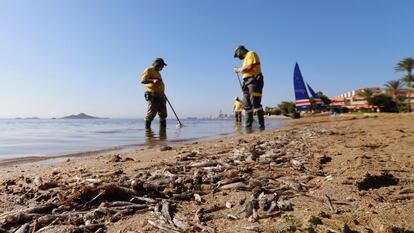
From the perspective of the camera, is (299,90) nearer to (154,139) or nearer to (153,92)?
(153,92)

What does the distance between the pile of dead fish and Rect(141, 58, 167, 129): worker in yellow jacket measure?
24.4 feet

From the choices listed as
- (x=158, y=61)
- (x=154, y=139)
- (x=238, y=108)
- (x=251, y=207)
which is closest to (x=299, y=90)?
(x=238, y=108)

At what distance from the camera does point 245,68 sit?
350 inches

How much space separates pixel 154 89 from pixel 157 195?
8405 mm

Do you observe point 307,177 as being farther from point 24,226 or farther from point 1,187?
point 1,187

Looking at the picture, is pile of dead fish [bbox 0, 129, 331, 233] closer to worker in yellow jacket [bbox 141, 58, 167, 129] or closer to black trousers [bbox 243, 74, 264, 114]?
black trousers [bbox 243, 74, 264, 114]

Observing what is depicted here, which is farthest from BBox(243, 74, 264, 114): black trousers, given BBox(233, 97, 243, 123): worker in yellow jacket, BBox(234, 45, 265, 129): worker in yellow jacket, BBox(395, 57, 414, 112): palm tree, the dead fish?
BBox(395, 57, 414, 112): palm tree

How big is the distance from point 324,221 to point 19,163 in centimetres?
354

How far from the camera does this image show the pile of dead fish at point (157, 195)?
55.3 inches

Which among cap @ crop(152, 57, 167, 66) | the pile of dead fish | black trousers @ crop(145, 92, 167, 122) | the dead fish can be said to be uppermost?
cap @ crop(152, 57, 167, 66)

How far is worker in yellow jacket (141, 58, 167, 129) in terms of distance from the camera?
984 centimetres

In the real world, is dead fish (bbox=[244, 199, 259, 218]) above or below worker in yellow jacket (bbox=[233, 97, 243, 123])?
below

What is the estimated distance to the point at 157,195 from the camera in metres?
1.79

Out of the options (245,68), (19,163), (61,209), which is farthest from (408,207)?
(245,68)
